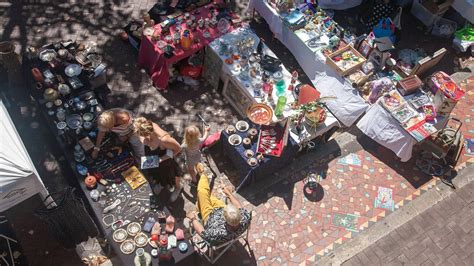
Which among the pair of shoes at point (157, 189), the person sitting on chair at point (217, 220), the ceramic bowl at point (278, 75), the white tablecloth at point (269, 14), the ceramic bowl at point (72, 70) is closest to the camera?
the person sitting on chair at point (217, 220)

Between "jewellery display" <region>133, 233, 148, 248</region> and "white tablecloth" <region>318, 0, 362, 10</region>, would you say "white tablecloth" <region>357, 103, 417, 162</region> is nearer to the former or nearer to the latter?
"white tablecloth" <region>318, 0, 362, 10</region>

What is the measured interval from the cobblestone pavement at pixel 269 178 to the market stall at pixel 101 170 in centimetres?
97

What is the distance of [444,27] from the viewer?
1177 cm

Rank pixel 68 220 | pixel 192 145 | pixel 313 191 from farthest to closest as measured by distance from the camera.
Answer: pixel 313 191 < pixel 192 145 < pixel 68 220

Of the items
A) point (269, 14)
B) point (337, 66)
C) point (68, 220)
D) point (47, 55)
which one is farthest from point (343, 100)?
point (47, 55)

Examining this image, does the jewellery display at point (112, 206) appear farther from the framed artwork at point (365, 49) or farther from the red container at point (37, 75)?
the framed artwork at point (365, 49)

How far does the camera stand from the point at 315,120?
8867 mm

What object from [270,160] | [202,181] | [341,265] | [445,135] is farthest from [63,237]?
[445,135]

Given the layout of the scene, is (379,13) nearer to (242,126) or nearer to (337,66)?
(337,66)

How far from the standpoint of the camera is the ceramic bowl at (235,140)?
→ 339 inches

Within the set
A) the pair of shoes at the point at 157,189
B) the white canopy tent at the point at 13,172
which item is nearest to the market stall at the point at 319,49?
the pair of shoes at the point at 157,189

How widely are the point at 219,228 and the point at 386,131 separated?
4626mm

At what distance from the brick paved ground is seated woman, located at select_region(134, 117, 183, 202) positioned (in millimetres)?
3783

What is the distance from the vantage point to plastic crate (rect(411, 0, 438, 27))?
11811 millimetres
